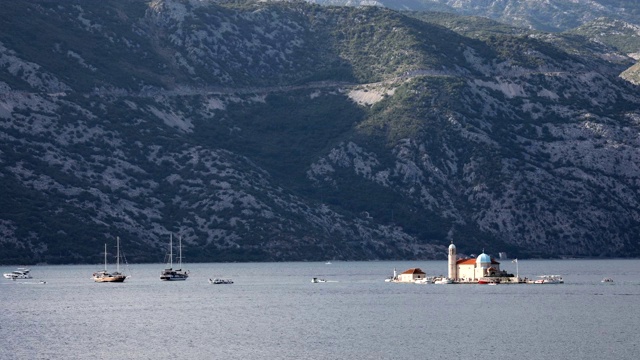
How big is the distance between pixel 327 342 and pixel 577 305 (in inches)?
2182

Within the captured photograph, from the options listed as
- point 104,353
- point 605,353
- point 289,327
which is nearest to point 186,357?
point 104,353

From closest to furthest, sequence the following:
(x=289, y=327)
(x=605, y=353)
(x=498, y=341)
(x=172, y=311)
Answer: (x=605, y=353) < (x=498, y=341) < (x=289, y=327) < (x=172, y=311)

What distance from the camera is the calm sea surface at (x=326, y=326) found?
119 m

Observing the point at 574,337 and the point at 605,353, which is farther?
the point at 574,337

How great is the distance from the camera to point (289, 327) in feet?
469

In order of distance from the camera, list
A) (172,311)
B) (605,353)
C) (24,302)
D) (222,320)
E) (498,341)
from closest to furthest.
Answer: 1. (605,353)
2. (498,341)
3. (222,320)
4. (172,311)
5. (24,302)

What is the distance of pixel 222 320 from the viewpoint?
153m

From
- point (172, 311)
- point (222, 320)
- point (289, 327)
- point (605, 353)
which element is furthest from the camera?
point (172, 311)

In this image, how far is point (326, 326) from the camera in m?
144

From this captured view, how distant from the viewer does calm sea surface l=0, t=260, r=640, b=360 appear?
119000 mm

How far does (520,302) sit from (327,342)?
5647cm

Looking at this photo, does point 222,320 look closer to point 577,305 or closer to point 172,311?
point 172,311

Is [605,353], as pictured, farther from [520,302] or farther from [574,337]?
[520,302]

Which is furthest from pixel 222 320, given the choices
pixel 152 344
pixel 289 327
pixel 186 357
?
pixel 186 357
